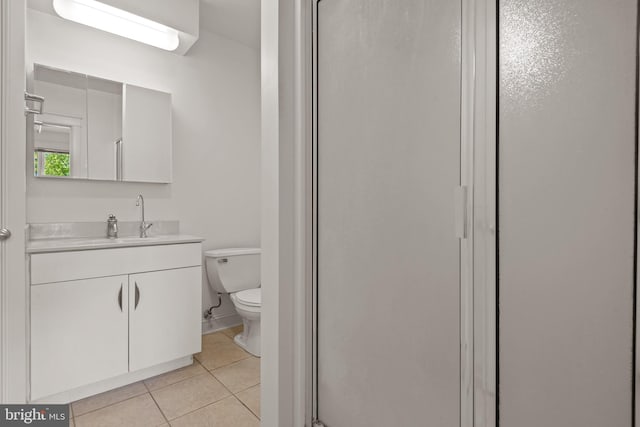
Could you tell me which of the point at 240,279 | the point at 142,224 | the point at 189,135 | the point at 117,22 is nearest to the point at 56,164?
the point at 142,224

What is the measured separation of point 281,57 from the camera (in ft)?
3.88

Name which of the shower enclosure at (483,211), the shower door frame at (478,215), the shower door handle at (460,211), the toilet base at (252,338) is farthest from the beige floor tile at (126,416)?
the shower door handle at (460,211)

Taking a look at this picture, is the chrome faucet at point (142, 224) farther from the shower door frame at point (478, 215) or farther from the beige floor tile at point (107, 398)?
the shower door frame at point (478, 215)

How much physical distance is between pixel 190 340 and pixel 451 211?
193 centimetres

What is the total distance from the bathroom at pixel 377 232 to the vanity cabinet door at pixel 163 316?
12mm

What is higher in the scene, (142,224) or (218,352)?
(142,224)

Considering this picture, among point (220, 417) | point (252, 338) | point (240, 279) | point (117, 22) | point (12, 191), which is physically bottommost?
point (220, 417)

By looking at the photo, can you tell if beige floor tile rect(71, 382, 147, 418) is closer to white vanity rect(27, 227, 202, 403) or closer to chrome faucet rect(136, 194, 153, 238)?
white vanity rect(27, 227, 202, 403)

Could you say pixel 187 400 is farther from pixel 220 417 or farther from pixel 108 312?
pixel 108 312

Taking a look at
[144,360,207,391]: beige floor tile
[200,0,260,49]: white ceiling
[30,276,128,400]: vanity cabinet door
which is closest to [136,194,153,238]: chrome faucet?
[30,276,128,400]: vanity cabinet door

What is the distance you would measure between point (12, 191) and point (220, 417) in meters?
1.38

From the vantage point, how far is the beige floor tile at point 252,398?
172 centimetres

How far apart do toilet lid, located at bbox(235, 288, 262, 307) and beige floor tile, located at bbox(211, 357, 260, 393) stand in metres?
0.41

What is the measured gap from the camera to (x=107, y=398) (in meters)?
1.80
